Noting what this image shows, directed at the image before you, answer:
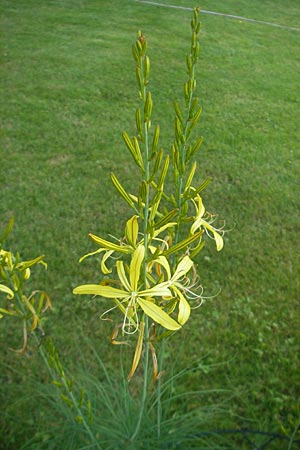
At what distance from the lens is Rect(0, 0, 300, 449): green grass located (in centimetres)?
237

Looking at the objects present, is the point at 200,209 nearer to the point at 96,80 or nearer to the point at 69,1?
the point at 96,80

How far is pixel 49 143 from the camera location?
4141 millimetres

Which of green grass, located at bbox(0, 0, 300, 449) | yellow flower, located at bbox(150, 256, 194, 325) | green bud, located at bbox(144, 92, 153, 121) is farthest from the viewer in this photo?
green grass, located at bbox(0, 0, 300, 449)

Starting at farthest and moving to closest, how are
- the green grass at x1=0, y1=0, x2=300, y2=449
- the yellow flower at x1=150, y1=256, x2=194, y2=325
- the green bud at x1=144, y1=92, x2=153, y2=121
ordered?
1. the green grass at x1=0, y1=0, x2=300, y2=449
2. the yellow flower at x1=150, y1=256, x2=194, y2=325
3. the green bud at x1=144, y1=92, x2=153, y2=121

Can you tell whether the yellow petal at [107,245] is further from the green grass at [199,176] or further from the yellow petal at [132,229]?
the green grass at [199,176]

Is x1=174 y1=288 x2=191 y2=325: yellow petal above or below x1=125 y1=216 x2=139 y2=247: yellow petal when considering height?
below

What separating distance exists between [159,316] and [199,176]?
314 cm

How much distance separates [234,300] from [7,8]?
763 centimetres

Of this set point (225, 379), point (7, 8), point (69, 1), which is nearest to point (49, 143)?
point (225, 379)

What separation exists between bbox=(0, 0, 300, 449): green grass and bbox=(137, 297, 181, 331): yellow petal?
794 mm

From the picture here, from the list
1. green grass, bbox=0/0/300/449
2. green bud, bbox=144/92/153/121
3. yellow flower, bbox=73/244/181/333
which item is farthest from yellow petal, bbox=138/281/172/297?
green grass, bbox=0/0/300/449

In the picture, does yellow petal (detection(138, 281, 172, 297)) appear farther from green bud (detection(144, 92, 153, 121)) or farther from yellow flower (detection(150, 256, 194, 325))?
green bud (detection(144, 92, 153, 121))

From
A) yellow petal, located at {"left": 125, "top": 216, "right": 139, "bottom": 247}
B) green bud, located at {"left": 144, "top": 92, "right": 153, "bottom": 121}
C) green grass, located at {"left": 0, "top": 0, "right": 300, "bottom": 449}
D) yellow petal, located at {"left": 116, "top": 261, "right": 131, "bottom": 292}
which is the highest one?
green bud, located at {"left": 144, "top": 92, "right": 153, "bottom": 121}

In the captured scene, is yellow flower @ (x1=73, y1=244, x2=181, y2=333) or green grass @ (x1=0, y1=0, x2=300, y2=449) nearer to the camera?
yellow flower @ (x1=73, y1=244, x2=181, y2=333)
